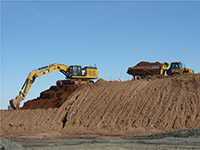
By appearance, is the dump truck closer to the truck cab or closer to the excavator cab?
the truck cab

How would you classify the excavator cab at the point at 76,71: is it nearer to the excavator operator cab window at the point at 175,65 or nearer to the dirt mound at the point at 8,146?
the excavator operator cab window at the point at 175,65

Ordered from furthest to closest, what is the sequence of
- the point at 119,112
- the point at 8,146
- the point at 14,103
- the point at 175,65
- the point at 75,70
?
the point at 75,70
the point at 175,65
the point at 14,103
the point at 119,112
the point at 8,146

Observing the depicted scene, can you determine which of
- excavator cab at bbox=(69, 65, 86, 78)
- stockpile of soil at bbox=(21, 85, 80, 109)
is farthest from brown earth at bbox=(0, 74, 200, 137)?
excavator cab at bbox=(69, 65, 86, 78)

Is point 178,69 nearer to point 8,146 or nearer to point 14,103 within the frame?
point 14,103

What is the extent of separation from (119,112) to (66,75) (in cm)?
1113

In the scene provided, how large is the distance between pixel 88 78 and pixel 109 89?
19.0ft

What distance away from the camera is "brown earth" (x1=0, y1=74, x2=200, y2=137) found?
Answer: 2053 centimetres

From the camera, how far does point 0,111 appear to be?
30969mm

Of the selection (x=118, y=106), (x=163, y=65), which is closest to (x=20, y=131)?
(x=118, y=106)

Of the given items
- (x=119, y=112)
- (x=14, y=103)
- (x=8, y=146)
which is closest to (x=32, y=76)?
(x=14, y=103)

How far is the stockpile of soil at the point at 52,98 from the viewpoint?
2869cm

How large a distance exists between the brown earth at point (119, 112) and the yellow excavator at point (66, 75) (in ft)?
6.34

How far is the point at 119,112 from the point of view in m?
23.2

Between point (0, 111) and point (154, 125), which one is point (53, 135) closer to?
point (154, 125)
